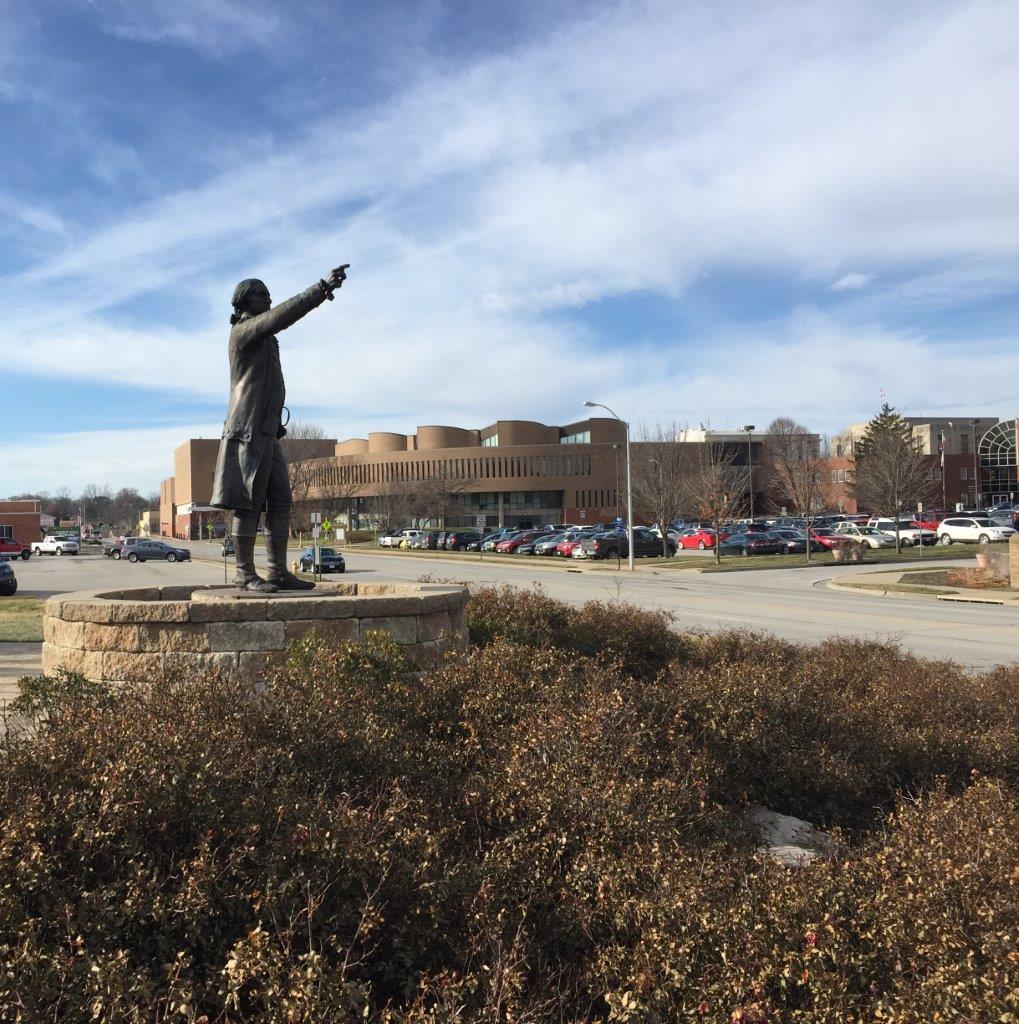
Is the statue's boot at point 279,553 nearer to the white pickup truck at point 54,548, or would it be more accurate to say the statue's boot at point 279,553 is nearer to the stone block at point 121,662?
the stone block at point 121,662

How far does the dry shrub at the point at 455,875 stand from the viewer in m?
2.92

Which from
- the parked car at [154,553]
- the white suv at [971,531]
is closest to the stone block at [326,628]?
the white suv at [971,531]

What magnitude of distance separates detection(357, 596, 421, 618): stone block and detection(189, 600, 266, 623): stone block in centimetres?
81

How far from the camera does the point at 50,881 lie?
3.09 metres

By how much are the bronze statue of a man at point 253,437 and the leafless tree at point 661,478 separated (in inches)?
1417

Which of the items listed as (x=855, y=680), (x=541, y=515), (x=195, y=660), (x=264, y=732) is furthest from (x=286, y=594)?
(x=541, y=515)

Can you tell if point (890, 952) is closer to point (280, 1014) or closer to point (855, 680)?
point (280, 1014)

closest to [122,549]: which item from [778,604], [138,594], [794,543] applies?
[794,543]

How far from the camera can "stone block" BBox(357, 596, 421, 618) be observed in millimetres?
7629

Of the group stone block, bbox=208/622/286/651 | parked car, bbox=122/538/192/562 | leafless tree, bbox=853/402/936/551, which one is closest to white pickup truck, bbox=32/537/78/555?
parked car, bbox=122/538/192/562

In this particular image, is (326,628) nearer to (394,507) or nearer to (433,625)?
(433,625)

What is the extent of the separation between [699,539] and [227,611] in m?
48.6

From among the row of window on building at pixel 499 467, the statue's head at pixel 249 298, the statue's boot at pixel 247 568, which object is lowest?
the statue's boot at pixel 247 568

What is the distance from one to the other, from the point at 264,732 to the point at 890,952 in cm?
313
